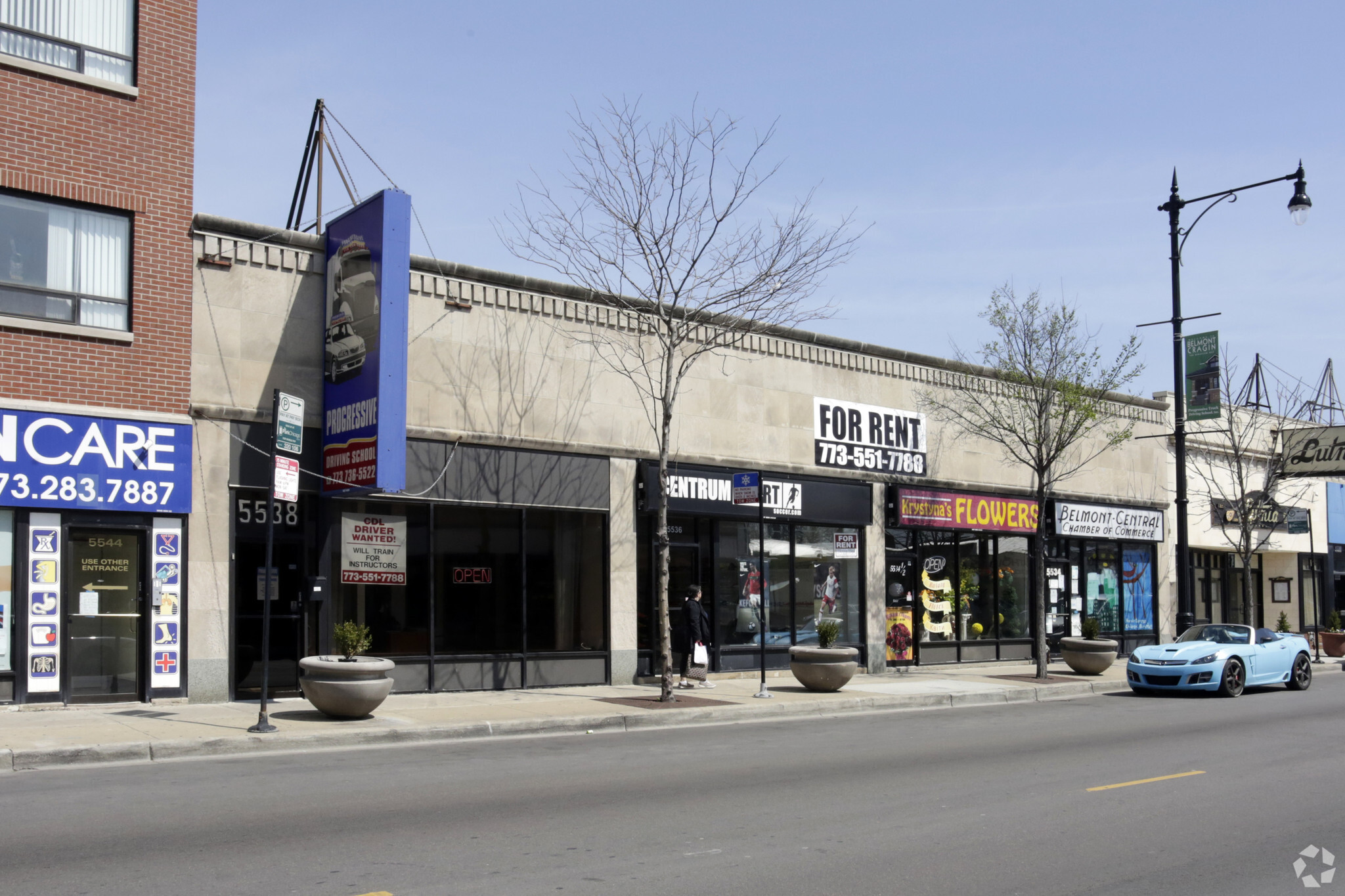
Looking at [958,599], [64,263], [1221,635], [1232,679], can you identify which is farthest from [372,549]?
[1221,635]

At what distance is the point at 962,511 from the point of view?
87.2ft

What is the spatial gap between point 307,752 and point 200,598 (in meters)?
4.30

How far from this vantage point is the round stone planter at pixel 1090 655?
24.4m

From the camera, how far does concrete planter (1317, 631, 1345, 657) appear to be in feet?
106

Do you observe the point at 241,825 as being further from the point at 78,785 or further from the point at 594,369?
the point at 594,369

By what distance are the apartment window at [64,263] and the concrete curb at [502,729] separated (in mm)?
6377

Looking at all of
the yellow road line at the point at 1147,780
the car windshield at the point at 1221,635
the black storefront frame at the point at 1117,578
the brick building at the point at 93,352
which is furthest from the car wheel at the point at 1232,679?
the brick building at the point at 93,352

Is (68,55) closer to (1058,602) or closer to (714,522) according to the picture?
(714,522)

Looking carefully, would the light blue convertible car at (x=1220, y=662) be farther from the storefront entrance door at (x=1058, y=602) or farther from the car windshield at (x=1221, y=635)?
the storefront entrance door at (x=1058, y=602)

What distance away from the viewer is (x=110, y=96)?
1617cm

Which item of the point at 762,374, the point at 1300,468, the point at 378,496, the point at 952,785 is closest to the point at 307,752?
the point at 378,496

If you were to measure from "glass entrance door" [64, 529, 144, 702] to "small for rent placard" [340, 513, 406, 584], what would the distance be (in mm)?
2839

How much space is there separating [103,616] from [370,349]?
4.88 meters

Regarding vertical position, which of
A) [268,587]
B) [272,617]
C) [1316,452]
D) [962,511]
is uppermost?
[1316,452]
